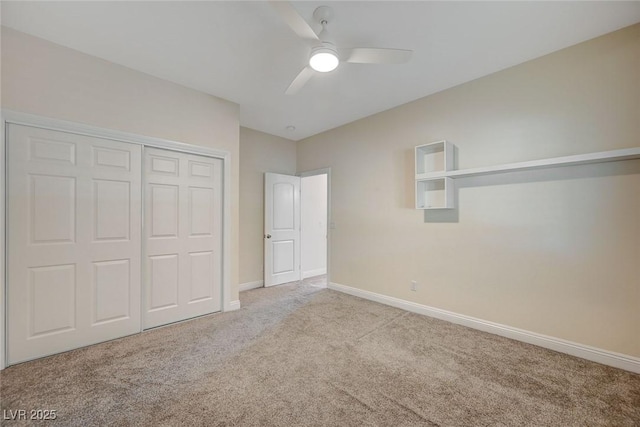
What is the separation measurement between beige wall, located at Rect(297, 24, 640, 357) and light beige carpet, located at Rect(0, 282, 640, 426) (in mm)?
430

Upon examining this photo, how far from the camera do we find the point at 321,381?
1.96 metres

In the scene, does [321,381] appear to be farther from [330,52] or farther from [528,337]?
[330,52]

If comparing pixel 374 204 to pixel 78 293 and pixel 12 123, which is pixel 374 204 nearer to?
pixel 78 293

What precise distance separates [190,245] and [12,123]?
1.80 m

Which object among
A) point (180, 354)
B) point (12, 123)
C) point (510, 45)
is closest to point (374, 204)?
point (510, 45)

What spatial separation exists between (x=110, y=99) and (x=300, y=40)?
6.51 ft

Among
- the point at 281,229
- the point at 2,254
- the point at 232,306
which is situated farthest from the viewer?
the point at 281,229

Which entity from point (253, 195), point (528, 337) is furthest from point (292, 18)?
point (528, 337)

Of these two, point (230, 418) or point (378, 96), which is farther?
point (378, 96)

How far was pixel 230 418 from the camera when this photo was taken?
160 cm

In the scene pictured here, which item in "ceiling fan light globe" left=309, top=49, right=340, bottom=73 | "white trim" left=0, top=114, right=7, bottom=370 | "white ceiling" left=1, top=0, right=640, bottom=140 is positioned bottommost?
"white trim" left=0, top=114, right=7, bottom=370

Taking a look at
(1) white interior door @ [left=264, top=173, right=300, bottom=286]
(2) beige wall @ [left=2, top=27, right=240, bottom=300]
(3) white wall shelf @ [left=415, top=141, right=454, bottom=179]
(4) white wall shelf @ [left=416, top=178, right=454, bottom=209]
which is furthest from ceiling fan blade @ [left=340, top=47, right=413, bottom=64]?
(1) white interior door @ [left=264, top=173, right=300, bottom=286]

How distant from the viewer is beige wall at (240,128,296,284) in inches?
174

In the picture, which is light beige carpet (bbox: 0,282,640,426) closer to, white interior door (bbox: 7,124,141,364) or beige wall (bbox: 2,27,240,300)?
white interior door (bbox: 7,124,141,364)
